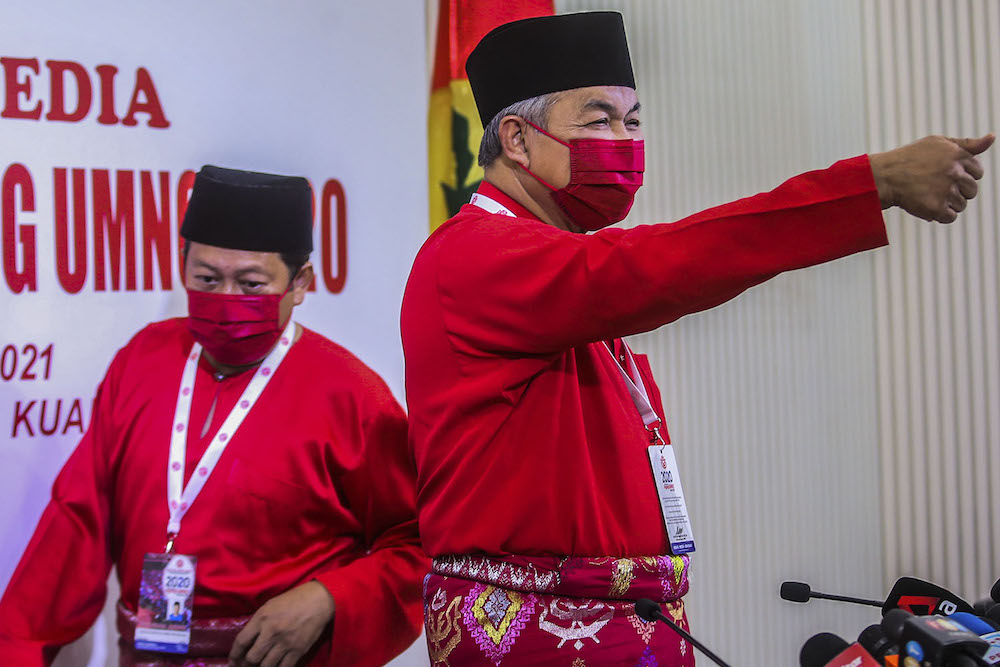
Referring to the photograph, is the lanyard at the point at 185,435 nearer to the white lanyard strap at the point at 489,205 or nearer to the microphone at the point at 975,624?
the white lanyard strap at the point at 489,205

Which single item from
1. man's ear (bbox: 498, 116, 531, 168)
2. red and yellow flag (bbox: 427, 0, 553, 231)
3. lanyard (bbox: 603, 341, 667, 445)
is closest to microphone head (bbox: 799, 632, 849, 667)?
lanyard (bbox: 603, 341, 667, 445)

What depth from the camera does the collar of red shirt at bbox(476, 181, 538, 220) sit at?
1765 mm

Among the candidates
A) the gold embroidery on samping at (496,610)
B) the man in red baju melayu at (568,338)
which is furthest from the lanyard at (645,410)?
the gold embroidery on samping at (496,610)

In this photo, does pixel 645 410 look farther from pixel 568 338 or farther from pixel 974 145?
pixel 974 145

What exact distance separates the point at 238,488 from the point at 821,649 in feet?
4.14

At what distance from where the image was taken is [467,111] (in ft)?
9.62

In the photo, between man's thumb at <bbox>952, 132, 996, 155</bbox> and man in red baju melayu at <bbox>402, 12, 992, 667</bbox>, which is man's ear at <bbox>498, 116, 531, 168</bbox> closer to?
man in red baju melayu at <bbox>402, 12, 992, 667</bbox>

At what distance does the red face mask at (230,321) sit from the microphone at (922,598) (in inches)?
53.9

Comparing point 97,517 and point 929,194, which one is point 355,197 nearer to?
point 97,517

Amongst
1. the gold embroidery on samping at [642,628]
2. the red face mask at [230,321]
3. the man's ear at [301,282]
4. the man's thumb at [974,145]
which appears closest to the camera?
the man's thumb at [974,145]

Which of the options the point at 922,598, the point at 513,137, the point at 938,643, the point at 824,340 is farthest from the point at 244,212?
the point at 824,340

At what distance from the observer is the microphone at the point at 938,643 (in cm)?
112

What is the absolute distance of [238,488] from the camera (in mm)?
2195

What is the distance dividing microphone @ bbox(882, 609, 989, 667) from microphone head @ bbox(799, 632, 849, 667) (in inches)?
7.0
